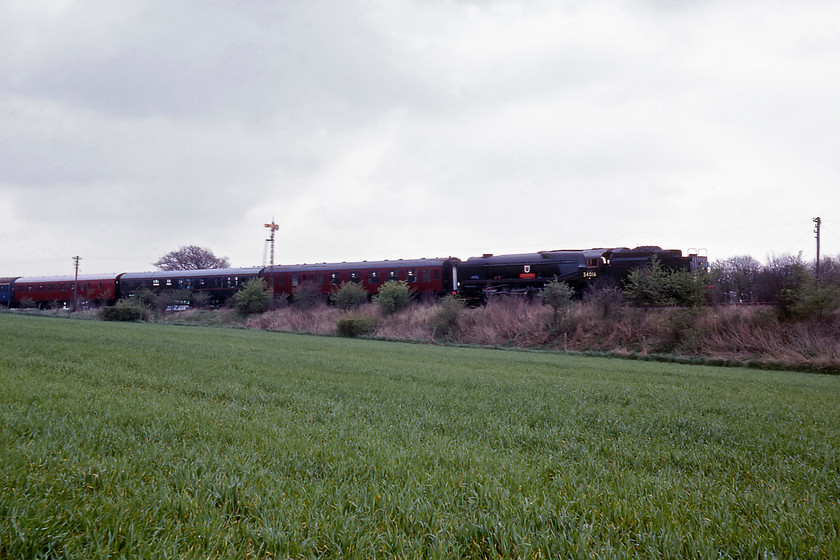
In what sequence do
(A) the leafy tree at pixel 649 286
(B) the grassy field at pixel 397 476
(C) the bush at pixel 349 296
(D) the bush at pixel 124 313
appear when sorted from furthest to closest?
(D) the bush at pixel 124 313
(C) the bush at pixel 349 296
(A) the leafy tree at pixel 649 286
(B) the grassy field at pixel 397 476

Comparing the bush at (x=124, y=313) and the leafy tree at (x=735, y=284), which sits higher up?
the leafy tree at (x=735, y=284)

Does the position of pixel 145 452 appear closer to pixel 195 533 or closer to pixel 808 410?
pixel 195 533

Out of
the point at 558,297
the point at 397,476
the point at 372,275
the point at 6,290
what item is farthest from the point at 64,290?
the point at 397,476

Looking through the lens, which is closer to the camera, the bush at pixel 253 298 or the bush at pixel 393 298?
the bush at pixel 393 298

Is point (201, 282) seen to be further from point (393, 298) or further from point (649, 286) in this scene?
point (649, 286)

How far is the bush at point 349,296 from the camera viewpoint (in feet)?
112

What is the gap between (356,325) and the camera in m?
29.6

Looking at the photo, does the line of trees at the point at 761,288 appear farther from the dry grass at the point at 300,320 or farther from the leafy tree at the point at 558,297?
the dry grass at the point at 300,320

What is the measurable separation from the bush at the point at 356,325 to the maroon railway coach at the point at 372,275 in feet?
19.1

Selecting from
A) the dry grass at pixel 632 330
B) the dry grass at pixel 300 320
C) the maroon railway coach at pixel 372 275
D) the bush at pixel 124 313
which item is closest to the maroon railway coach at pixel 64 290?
the bush at pixel 124 313

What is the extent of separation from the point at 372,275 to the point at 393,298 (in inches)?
183

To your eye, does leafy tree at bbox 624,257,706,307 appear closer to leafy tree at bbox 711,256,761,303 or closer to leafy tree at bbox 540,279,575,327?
leafy tree at bbox 711,256,761,303

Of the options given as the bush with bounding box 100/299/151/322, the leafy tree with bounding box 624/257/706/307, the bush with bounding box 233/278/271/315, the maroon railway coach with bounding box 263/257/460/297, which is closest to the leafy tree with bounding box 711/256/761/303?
the leafy tree with bounding box 624/257/706/307

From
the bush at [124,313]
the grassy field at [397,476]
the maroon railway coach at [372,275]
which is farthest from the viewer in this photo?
the bush at [124,313]
